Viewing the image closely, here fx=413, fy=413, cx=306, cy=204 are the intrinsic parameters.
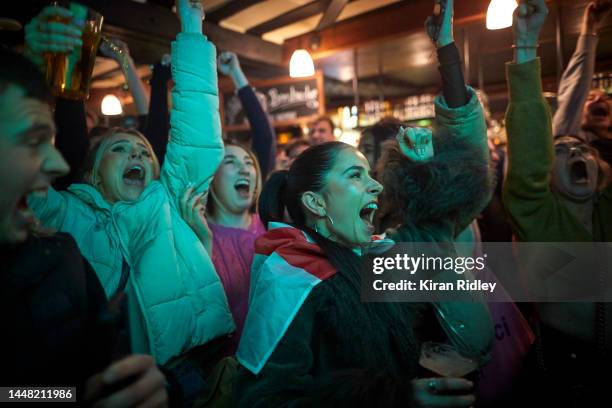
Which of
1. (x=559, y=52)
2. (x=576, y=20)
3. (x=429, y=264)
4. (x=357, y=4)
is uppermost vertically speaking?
(x=357, y=4)

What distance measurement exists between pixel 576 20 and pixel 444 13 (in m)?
3.60

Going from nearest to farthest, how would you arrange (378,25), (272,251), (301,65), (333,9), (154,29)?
(272,251) → (333,9) → (301,65) → (154,29) → (378,25)

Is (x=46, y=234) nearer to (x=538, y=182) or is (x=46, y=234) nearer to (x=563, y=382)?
(x=538, y=182)

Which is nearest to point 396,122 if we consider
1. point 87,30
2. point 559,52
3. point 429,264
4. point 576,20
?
point 429,264

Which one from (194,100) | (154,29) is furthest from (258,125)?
(154,29)

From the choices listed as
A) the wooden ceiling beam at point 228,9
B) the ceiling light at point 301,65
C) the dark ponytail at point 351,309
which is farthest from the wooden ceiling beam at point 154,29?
the dark ponytail at point 351,309

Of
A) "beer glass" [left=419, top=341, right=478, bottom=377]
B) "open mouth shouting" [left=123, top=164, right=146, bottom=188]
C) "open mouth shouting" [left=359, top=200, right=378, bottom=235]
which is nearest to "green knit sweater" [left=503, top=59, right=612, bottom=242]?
"open mouth shouting" [left=359, top=200, right=378, bottom=235]

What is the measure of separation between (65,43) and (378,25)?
Result: 14.4ft

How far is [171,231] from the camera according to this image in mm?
1431

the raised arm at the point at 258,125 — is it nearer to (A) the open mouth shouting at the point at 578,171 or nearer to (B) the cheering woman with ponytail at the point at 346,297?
(B) the cheering woman with ponytail at the point at 346,297

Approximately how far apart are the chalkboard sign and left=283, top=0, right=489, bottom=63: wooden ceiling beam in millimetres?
448

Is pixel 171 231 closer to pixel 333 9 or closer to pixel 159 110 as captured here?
pixel 159 110

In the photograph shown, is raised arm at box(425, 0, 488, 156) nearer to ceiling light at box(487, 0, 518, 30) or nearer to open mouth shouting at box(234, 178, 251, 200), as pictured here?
open mouth shouting at box(234, 178, 251, 200)

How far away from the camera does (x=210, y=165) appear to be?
1487mm
